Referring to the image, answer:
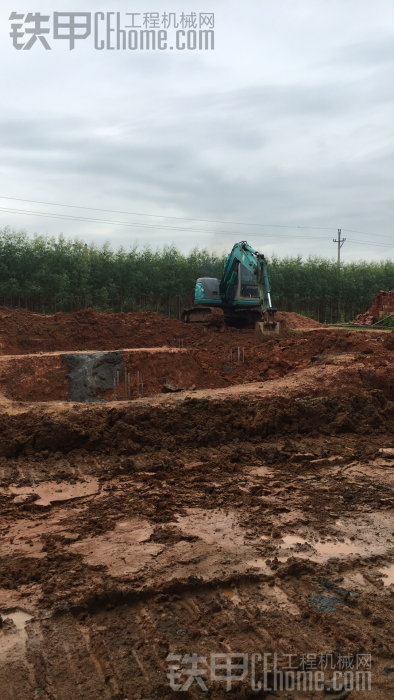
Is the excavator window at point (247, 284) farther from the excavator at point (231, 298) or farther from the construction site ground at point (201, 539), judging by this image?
the construction site ground at point (201, 539)

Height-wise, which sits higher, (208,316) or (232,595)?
(208,316)

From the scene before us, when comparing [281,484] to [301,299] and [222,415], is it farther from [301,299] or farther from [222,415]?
[301,299]

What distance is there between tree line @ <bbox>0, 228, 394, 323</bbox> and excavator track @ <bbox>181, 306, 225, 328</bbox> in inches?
389

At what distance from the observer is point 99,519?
195 inches

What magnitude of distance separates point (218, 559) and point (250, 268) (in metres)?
14.5

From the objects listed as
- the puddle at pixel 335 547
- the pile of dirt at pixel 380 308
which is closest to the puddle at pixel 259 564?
the puddle at pixel 335 547

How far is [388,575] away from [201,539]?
1602 mm

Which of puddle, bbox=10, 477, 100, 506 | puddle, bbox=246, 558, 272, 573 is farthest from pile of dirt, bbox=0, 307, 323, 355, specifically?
puddle, bbox=246, 558, 272, 573

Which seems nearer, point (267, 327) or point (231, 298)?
point (267, 327)

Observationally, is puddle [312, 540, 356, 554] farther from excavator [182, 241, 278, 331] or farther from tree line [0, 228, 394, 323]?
tree line [0, 228, 394, 323]

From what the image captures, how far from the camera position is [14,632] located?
317cm

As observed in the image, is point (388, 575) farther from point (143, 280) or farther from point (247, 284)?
point (143, 280)

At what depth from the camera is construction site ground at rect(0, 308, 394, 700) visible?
288 centimetres

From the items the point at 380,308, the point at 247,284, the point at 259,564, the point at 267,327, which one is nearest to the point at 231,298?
the point at 247,284
